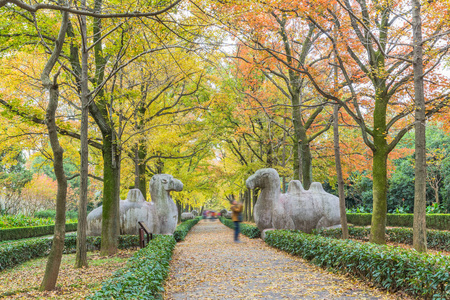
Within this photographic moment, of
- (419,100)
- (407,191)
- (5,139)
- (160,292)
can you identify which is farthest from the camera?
(407,191)

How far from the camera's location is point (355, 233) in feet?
41.2

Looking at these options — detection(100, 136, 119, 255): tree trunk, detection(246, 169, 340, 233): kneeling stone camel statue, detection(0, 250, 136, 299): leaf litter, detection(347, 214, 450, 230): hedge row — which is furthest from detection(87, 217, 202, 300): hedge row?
detection(347, 214, 450, 230): hedge row

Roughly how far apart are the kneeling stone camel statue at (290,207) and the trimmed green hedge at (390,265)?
181 inches

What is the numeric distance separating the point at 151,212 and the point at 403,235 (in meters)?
9.46

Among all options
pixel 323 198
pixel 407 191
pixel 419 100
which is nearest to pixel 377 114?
pixel 419 100

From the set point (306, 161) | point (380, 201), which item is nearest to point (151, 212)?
point (306, 161)

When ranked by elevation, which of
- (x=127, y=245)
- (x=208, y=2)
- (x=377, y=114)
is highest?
(x=208, y=2)

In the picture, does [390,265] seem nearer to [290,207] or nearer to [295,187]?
[290,207]

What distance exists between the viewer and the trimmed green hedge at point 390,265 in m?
4.20

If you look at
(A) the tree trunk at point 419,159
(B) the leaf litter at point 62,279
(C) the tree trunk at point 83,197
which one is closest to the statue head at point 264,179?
(B) the leaf litter at point 62,279

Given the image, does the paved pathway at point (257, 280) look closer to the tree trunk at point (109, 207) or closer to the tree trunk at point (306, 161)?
the tree trunk at point (109, 207)

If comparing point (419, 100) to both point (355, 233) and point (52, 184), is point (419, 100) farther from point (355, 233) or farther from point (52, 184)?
point (52, 184)

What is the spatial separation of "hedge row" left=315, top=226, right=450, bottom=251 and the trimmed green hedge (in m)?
4.43

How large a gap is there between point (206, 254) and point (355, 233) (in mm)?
6384
